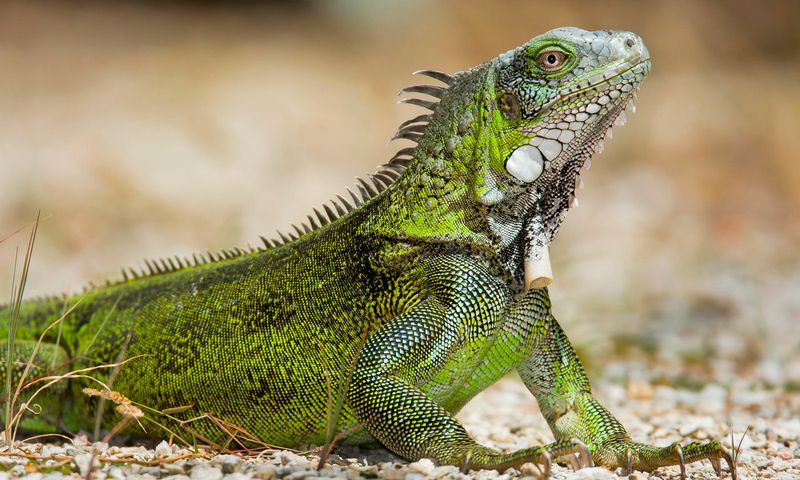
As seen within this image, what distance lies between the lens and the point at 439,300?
538 cm

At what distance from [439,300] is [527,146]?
111cm

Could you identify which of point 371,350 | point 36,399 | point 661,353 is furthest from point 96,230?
point 371,350

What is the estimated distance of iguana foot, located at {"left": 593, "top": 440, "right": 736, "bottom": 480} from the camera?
4.98m

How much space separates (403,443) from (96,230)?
40.2 ft

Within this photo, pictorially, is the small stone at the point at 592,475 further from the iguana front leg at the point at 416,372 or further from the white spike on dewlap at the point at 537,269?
the white spike on dewlap at the point at 537,269

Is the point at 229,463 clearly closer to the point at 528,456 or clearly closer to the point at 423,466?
the point at 423,466

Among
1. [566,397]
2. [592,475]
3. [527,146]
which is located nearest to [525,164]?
[527,146]

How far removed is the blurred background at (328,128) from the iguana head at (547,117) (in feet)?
27.1

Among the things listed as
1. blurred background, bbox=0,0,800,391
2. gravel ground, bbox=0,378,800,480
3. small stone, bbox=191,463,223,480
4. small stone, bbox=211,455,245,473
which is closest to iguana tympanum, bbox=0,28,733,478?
gravel ground, bbox=0,378,800,480

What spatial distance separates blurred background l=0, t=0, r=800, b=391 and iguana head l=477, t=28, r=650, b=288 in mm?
→ 8275

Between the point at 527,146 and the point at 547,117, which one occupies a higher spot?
the point at 547,117

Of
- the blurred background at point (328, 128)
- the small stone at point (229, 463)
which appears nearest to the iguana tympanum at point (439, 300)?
the small stone at point (229, 463)

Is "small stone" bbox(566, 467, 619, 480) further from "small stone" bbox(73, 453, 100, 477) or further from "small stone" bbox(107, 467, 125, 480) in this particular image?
"small stone" bbox(73, 453, 100, 477)

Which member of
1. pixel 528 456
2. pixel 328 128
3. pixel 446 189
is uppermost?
pixel 328 128
